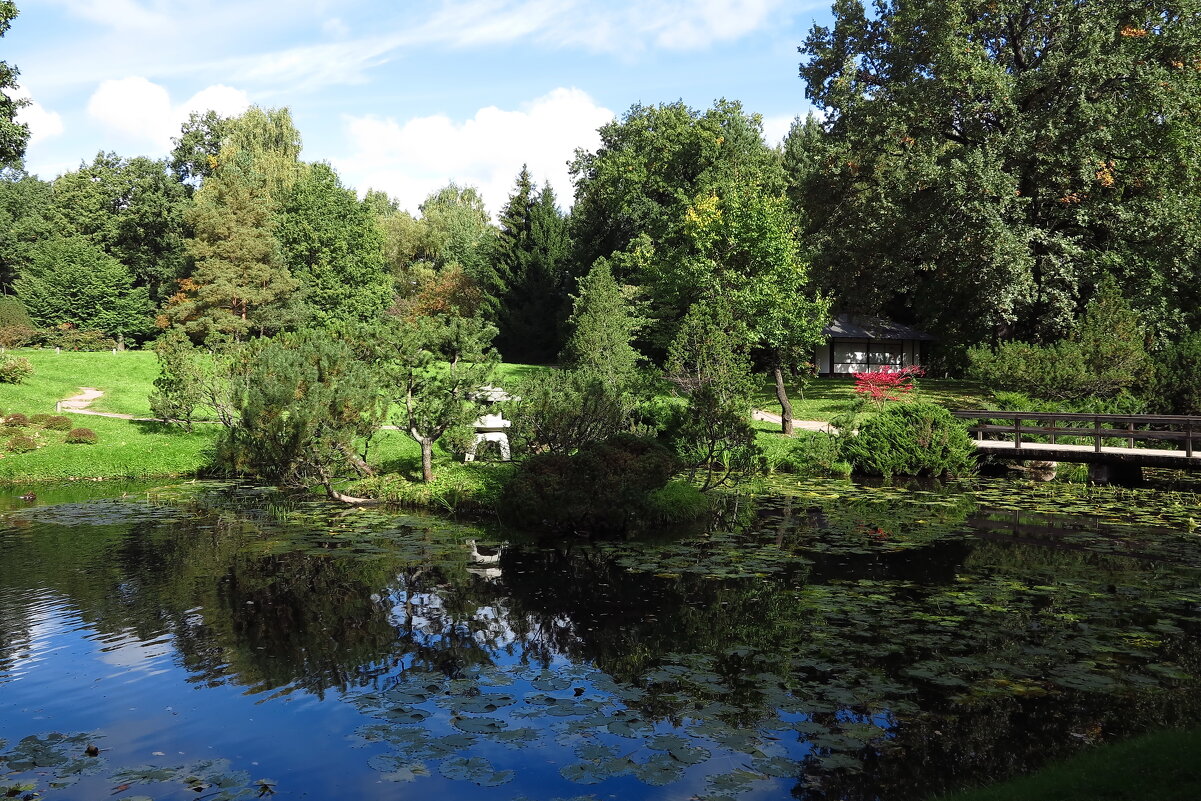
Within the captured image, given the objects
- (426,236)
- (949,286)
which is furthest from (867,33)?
(426,236)

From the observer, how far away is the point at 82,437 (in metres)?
23.0

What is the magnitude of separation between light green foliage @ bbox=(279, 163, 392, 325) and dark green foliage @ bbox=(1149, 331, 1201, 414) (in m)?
38.0

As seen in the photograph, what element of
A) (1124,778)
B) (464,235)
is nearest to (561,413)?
(1124,778)

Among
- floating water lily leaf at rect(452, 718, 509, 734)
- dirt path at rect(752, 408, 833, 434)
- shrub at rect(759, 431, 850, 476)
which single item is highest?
dirt path at rect(752, 408, 833, 434)

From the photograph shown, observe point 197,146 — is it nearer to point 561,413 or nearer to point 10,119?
point 10,119

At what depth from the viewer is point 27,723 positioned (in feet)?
23.1

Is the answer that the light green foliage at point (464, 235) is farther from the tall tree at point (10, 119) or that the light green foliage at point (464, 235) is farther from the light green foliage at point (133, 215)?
the tall tree at point (10, 119)

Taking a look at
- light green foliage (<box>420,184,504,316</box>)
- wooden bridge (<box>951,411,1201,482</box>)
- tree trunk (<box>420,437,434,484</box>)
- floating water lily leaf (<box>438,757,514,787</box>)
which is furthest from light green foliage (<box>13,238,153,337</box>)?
floating water lily leaf (<box>438,757,514,787</box>)

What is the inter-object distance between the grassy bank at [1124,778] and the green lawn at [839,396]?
22.5 m

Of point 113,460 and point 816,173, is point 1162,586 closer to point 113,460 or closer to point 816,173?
point 113,460

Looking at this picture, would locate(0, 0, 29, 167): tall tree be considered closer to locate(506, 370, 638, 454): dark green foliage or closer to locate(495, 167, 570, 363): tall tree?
locate(506, 370, 638, 454): dark green foliage

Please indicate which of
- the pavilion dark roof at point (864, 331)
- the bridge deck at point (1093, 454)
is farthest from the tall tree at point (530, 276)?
the bridge deck at point (1093, 454)

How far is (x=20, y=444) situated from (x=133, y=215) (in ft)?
121

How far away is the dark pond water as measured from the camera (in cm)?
629
